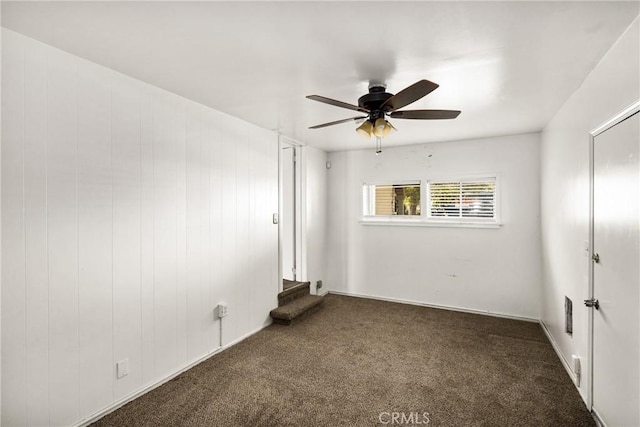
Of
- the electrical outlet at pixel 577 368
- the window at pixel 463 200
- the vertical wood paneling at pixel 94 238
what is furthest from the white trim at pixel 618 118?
the vertical wood paneling at pixel 94 238

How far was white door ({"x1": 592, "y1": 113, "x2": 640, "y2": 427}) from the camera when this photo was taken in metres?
1.70

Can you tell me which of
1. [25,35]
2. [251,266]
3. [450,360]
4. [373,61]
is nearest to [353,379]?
[450,360]

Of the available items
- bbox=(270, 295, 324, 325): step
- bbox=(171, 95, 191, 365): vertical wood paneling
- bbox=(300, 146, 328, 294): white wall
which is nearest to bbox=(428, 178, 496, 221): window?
bbox=(300, 146, 328, 294): white wall

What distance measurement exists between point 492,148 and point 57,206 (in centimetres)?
454

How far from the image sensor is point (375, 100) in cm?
233

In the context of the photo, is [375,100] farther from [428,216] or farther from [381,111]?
[428,216]

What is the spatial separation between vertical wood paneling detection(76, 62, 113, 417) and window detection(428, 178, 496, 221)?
3937mm

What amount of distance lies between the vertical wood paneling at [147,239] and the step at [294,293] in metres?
1.79

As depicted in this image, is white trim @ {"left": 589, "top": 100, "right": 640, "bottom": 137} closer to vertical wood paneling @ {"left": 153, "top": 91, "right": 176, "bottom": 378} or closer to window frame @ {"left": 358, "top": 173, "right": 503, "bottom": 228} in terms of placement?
window frame @ {"left": 358, "top": 173, "right": 503, "bottom": 228}

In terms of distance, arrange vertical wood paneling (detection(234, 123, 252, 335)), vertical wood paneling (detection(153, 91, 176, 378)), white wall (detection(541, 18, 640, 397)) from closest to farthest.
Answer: white wall (detection(541, 18, 640, 397))
vertical wood paneling (detection(153, 91, 176, 378))
vertical wood paneling (detection(234, 123, 252, 335))

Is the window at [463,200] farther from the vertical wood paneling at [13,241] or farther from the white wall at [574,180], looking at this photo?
the vertical wood paneling at [13,241]

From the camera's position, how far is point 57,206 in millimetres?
1979

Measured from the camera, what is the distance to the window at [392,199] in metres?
4.89

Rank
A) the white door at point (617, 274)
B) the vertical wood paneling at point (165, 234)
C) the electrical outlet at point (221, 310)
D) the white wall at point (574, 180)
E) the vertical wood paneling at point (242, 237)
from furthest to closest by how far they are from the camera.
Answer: the vertical wood paneling at point (242, 237) → the electrical outlet at point (221, 310) → the vertical wood paneling at point (165, 234) → the white wall at point (574, 180) → the white door at point (617, 274)
